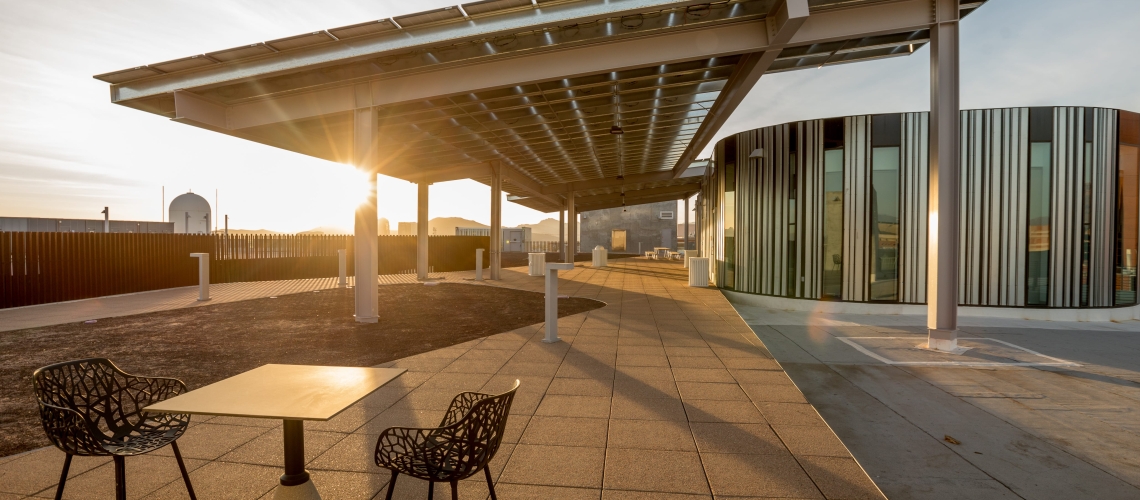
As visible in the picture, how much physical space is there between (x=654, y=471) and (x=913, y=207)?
1011 cm

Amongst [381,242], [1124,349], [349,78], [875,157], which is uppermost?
[349,78]

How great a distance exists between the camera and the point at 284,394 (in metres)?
2.31

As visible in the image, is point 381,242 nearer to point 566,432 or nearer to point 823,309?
point 823,309

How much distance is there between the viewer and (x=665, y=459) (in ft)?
10.2

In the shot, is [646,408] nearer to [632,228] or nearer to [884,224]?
[884,224]

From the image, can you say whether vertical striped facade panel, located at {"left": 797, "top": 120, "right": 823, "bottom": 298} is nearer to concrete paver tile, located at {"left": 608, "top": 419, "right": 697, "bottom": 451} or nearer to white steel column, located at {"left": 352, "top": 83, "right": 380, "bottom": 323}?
concrete paver tile, located at {"left": 608, "top": 419, "right": 697, "bottom": 451}

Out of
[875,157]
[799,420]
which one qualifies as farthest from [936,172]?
[799,420]

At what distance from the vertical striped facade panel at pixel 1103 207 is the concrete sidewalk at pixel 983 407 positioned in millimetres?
1822

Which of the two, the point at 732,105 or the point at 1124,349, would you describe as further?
the point at 732,105

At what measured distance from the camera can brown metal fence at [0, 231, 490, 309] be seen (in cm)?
1000

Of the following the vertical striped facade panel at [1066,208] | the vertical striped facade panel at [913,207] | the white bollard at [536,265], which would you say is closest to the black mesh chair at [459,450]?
the vertical striped facade panel at [913,207]

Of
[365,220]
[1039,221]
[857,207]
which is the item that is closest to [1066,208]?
[1039,221]

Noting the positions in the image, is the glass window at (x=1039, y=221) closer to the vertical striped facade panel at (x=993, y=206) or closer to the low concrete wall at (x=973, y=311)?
the vertical striped facade panel at (x=993, y=206)

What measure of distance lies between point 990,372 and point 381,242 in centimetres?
1891
